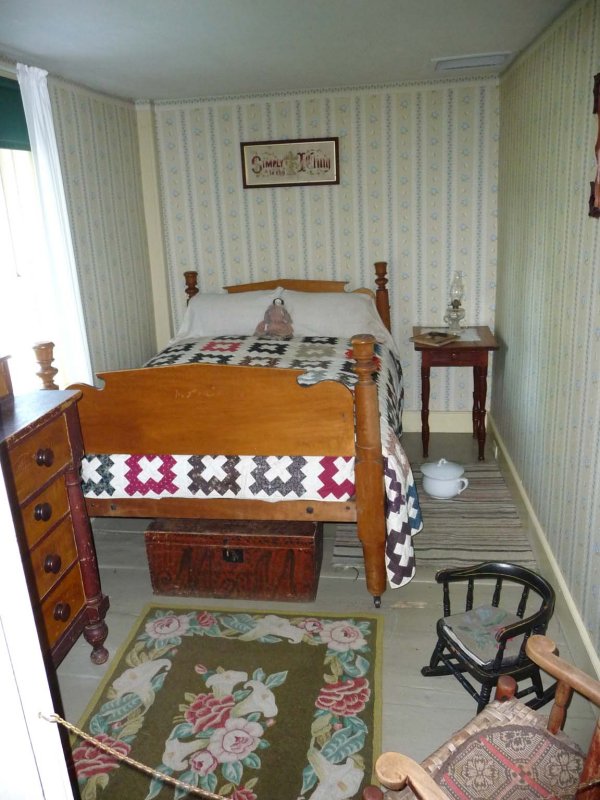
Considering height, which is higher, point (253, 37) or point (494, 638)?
point (253, 37)

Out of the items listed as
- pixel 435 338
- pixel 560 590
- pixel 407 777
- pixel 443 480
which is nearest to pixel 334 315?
pixel 435 338

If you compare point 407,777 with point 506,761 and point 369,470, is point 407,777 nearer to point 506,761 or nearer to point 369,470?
point 506,761

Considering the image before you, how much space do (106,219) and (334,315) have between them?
1463 millimetres

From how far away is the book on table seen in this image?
12.5ft

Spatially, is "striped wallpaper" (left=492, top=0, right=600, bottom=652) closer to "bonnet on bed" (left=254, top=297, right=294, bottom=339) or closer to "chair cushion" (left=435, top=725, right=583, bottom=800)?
"chair cushion" (left=435, top=725, right=583, bottom=800)

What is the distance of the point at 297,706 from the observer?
2.12 meters

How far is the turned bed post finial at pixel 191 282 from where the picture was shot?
14.5 ft

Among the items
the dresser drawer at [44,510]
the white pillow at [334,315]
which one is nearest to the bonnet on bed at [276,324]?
the white pillow at [334,315]

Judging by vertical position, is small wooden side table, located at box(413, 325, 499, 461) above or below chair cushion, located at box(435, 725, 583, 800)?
above

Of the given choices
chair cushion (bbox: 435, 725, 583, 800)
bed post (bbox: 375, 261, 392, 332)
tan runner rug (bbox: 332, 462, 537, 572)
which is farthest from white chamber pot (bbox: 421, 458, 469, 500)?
chair cushion (bbox: 435, 725, 583, 800)

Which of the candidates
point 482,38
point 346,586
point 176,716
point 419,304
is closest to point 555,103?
Result: point 482,38

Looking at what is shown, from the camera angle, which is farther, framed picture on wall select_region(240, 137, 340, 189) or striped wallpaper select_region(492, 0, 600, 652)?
framed picture on wall select_region(240, 137, 340, 189)

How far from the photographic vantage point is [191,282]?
175 inches

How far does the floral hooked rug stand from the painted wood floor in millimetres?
59
